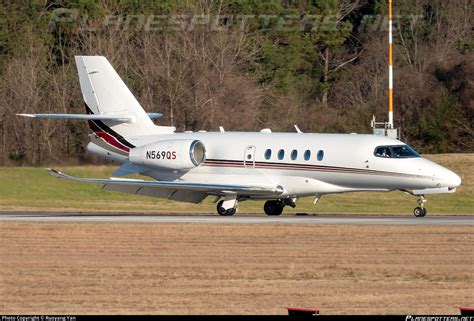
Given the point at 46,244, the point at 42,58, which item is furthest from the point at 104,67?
the point at 42,58

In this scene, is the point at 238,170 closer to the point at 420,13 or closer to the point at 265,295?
the point at 265,295

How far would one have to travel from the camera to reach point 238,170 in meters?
39.2

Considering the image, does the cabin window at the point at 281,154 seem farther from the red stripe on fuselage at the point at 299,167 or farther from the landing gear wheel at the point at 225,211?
the landing gear wheel at the point at 225,211

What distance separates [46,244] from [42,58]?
45.5 m

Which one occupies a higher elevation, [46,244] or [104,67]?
[104,67]

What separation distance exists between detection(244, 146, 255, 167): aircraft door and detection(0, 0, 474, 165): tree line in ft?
46.5

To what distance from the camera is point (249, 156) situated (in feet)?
128

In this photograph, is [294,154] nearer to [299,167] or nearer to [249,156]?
[299,167]

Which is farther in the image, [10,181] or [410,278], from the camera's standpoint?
[10,181]

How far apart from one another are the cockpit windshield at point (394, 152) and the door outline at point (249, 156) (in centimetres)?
407

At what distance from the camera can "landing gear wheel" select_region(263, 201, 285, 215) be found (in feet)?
132

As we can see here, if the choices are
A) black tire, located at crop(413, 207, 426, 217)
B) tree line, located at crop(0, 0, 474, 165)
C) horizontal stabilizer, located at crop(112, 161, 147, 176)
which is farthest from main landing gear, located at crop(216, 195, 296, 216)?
tree line, located at crop(0, 0, 474, 165)

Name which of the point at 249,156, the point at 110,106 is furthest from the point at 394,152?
the point at 110,106

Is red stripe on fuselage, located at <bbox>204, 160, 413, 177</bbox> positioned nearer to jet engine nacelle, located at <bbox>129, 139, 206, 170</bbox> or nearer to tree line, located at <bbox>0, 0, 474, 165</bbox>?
jet engine nacelle, located at <bbox>129, 139, 206, 170</bbox>
